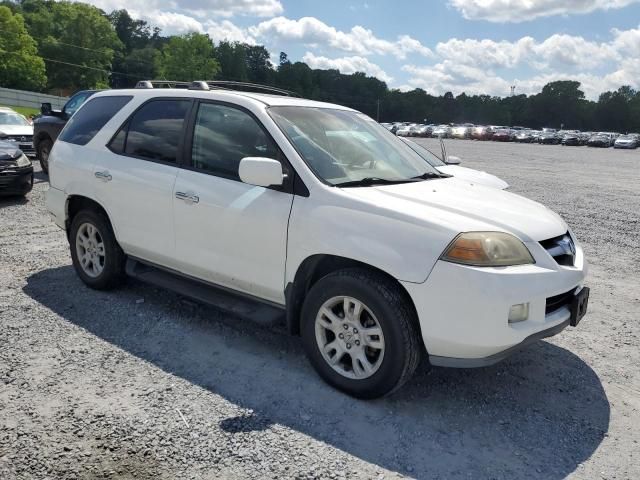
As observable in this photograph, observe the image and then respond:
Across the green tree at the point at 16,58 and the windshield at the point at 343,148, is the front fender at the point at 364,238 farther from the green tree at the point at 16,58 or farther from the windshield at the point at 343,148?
the green tree at the point at 16,58

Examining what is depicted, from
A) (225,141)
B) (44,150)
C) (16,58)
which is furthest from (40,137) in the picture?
(16,58)

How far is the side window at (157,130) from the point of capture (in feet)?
14.4

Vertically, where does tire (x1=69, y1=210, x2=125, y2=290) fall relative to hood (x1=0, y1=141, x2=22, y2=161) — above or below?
below

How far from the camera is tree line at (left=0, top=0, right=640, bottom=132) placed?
84.9 meters

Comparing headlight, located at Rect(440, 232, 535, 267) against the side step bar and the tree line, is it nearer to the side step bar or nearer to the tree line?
the side step bar

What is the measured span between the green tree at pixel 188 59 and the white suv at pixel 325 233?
305ft

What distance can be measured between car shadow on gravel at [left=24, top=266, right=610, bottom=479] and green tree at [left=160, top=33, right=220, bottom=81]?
9368 centimetres

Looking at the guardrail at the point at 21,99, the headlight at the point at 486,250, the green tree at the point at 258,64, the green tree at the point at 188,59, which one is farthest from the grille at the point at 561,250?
the green tree at the point at 258,64

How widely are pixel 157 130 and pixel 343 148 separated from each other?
1.65m

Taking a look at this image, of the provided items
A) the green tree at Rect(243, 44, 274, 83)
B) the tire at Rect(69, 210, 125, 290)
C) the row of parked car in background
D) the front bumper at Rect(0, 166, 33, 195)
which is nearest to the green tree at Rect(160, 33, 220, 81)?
the green tree at Rect(243, 44, 274, 83)

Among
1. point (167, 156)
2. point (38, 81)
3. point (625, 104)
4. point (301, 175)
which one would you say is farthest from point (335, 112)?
point (625, 104)

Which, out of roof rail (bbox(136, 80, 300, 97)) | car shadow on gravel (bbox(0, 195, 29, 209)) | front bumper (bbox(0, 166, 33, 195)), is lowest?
car shadow on gravel (bbox(0, 195, 29, 209))

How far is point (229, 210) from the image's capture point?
3871mm

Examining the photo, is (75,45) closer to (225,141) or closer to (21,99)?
(21,99)
